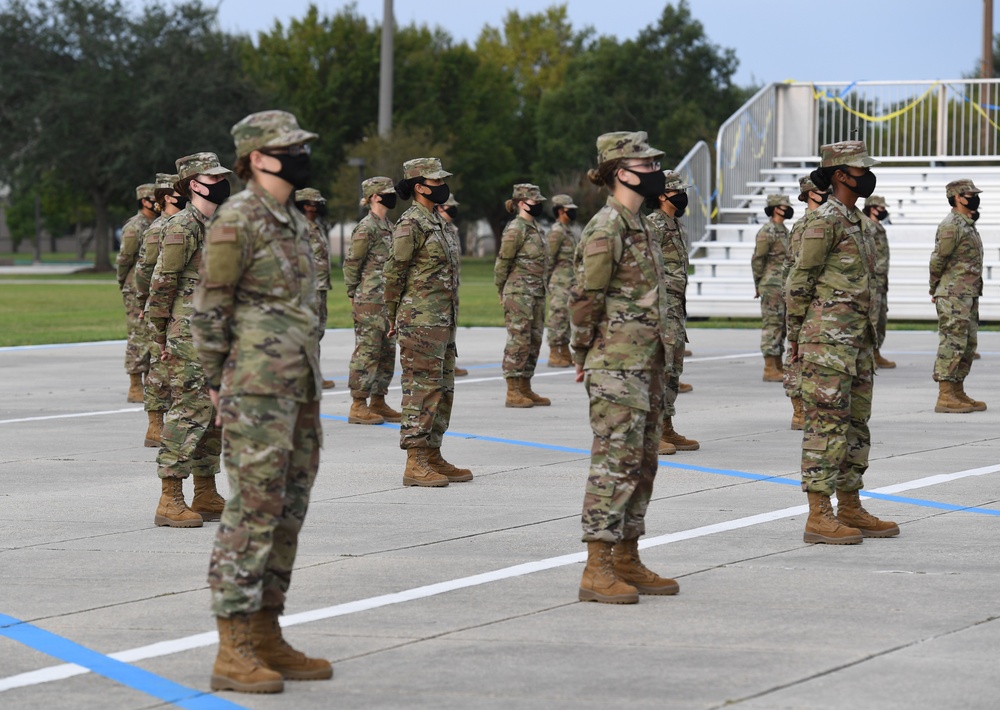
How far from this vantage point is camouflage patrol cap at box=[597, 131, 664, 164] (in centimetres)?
724

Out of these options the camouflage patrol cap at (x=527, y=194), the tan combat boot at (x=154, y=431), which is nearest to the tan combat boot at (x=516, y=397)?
the camouflage patrol cap at (x=527, y=194)

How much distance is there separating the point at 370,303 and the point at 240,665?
30.3ft

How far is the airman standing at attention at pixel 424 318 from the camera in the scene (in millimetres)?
10695

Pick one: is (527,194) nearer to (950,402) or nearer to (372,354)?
(372,354)

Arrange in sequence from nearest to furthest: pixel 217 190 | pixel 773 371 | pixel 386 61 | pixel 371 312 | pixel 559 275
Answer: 1. pixel 217 190
2. pixel 371 312
3. pixel 773 371
4. pixel 559 275
5. pixel 386 61

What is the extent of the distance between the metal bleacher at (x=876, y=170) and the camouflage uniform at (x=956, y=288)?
13011 mm

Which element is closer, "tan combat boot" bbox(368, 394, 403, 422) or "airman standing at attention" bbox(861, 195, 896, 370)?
"tan combat boot" bbox(368, 394, 403, 422)

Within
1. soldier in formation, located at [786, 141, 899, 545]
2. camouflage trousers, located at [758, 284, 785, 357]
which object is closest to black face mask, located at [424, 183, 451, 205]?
soldier in formation, located at [786, 141, 899, 545]

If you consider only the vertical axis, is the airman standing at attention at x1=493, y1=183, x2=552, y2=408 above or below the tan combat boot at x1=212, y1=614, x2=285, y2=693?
above

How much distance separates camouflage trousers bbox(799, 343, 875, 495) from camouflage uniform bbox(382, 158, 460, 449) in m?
2.97

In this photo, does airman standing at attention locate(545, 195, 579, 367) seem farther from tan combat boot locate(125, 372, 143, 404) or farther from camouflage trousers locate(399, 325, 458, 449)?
camouflage trousers locate(399, 325, 458, 449)

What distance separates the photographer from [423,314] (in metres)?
10.8

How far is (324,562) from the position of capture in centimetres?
808

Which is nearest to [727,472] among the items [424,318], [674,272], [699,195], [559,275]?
[674,272]
